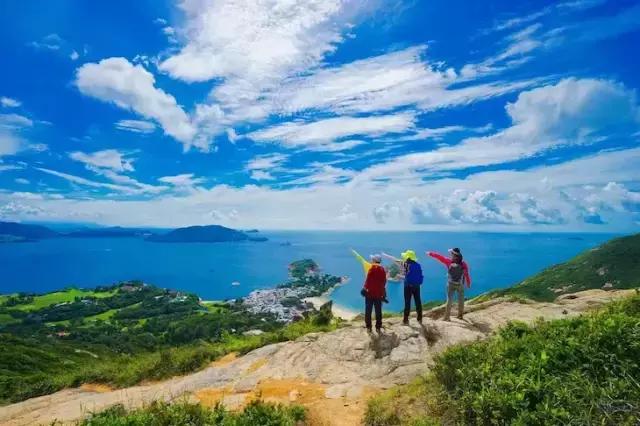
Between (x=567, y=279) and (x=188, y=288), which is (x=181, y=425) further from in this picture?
(x=188, y=288)

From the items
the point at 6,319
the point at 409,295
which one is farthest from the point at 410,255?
the point at 6,319

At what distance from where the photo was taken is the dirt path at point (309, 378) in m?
9.14

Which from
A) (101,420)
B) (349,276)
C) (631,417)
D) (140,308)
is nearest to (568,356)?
(631,417)

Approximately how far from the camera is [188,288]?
17325cm

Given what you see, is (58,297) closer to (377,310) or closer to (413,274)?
(377,310)

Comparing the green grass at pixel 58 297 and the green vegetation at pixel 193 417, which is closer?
the green vegetation at pixel 193 417

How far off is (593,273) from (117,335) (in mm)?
103740

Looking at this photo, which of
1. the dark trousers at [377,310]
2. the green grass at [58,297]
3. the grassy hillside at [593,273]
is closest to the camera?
the dark trousers at [377,310]

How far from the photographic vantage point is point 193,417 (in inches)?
262

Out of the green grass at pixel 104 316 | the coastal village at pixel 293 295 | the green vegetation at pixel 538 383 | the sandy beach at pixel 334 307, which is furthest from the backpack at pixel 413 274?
the green grass at pixel 104 316

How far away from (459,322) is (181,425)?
10.6 metres

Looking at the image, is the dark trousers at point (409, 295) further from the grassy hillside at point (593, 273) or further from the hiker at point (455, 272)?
the grassy hillside at point (593, 273)

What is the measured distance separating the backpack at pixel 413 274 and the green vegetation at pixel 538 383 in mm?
5042

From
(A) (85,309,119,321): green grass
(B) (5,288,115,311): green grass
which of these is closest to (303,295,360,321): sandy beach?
(A) (85,309,119,321): green grass
